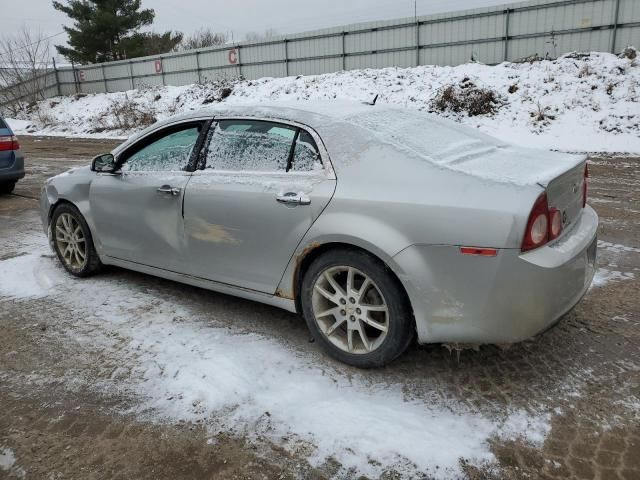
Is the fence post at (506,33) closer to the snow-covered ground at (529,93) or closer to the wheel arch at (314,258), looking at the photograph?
the snow-covered ground at (529,93)

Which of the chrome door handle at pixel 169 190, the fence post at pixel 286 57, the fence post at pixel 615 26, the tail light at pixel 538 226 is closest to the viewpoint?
the tail light at pixel 538 226

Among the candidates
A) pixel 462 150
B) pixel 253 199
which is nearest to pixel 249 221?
pixel 253 199

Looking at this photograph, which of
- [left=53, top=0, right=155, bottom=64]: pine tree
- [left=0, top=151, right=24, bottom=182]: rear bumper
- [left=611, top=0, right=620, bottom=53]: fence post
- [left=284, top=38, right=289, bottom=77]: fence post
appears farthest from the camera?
[left=53, top=0, right=155, bottom=64]: pine tree

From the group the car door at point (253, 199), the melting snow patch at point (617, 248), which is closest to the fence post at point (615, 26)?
the melting snow patch at point (617, 248)

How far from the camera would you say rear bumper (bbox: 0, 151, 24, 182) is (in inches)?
340

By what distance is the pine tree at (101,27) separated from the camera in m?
38.1

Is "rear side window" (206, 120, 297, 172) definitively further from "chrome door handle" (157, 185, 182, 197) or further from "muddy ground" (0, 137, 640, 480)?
"muddy ground" (0, 137, 640, 480)

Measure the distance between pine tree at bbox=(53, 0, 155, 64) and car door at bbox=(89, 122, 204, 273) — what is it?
39441 millimetres

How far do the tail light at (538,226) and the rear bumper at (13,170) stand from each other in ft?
29.1

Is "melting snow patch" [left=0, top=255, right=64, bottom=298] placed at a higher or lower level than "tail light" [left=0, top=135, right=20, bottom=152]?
lower

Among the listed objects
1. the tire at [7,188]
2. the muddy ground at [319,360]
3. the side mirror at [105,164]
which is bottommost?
the muddy ground at [319,360]

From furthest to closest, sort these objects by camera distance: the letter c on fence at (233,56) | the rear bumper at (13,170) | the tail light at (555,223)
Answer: the letter c on fence at (233,56), the rear bumper at (13,170), the tail light at (555,223)

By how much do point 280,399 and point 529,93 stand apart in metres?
15.7

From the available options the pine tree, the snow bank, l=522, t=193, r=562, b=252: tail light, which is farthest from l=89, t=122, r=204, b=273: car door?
the pine tree
